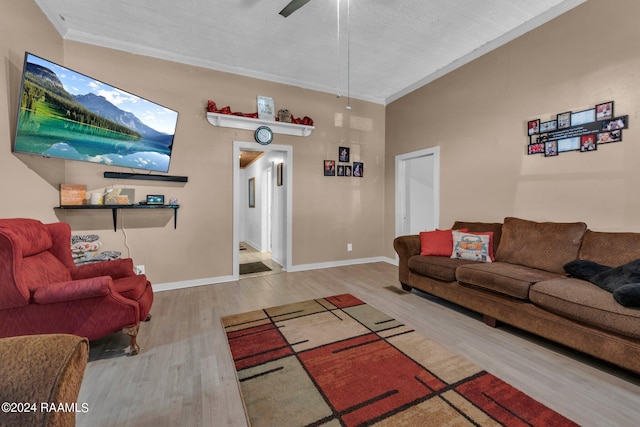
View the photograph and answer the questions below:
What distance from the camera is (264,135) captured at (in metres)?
4.04

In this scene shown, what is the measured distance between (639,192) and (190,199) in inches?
181

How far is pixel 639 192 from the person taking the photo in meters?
2.25

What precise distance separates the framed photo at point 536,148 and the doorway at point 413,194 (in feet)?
5.66

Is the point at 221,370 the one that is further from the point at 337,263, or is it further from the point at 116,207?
the point at 337,263

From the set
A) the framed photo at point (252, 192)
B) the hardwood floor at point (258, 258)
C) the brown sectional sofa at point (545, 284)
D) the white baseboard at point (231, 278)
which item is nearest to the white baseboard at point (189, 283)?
the white baseboard at point (231, 278)

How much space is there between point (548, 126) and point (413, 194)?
233 centimetres

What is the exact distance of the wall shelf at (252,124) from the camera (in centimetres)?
373

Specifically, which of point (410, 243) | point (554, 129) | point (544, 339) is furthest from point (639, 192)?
point (410, 243)

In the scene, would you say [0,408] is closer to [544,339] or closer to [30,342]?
[30,342]

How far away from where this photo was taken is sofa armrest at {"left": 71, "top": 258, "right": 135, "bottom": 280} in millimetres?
2227

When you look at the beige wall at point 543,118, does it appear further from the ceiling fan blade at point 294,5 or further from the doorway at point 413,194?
the ceiling fan blade at point 294,5

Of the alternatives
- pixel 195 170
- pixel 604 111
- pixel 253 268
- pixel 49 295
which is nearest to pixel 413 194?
pixel 604 111

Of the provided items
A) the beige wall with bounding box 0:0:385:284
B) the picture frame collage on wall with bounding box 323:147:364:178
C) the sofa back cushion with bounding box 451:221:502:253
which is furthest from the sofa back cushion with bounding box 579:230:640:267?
the picture frame collage on wall with bounding box 323:147:364:178

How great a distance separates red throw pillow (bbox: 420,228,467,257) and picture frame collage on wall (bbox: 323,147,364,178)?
1.93 metres
